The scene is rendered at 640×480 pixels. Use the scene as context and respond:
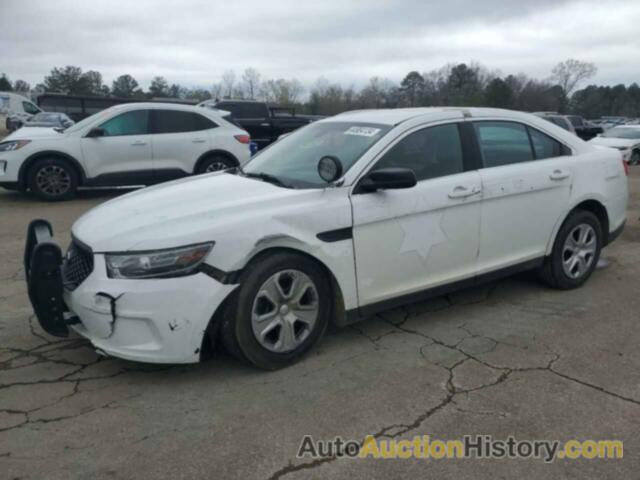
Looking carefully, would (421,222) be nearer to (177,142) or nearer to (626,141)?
(177,142)

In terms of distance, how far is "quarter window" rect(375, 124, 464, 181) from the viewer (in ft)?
12.7

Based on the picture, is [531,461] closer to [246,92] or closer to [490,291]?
[490,291]

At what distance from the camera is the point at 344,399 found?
10.3ft

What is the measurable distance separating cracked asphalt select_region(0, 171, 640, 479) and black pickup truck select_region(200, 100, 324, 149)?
532 inches

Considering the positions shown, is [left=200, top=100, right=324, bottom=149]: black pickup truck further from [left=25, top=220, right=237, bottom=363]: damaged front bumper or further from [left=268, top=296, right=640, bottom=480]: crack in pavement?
[left=25, top=220, right=237, bottom=363]: damaged front bumper

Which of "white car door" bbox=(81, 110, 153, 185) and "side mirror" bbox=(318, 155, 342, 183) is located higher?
"white car door" bbox=(81, 110, 153, 185)

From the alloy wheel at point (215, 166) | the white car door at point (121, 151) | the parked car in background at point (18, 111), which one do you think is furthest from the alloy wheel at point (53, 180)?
the parked car in background at point (18, 111)

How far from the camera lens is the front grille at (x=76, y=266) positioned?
3.27m

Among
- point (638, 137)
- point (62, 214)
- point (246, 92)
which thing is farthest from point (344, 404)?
point (246, 92)

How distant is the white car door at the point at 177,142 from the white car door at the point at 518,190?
266 inches

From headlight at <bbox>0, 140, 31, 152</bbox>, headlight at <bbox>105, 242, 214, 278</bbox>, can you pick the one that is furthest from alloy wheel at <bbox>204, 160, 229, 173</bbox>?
headlight at <bbox>105, 242, 214, 278</bbox>

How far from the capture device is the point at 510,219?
433 centimetres

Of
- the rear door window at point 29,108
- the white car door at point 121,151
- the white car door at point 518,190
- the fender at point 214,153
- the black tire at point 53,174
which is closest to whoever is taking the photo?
the white car door at point 518,190

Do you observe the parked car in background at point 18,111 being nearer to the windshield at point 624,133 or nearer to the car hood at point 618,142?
the car hood at point 618,142
